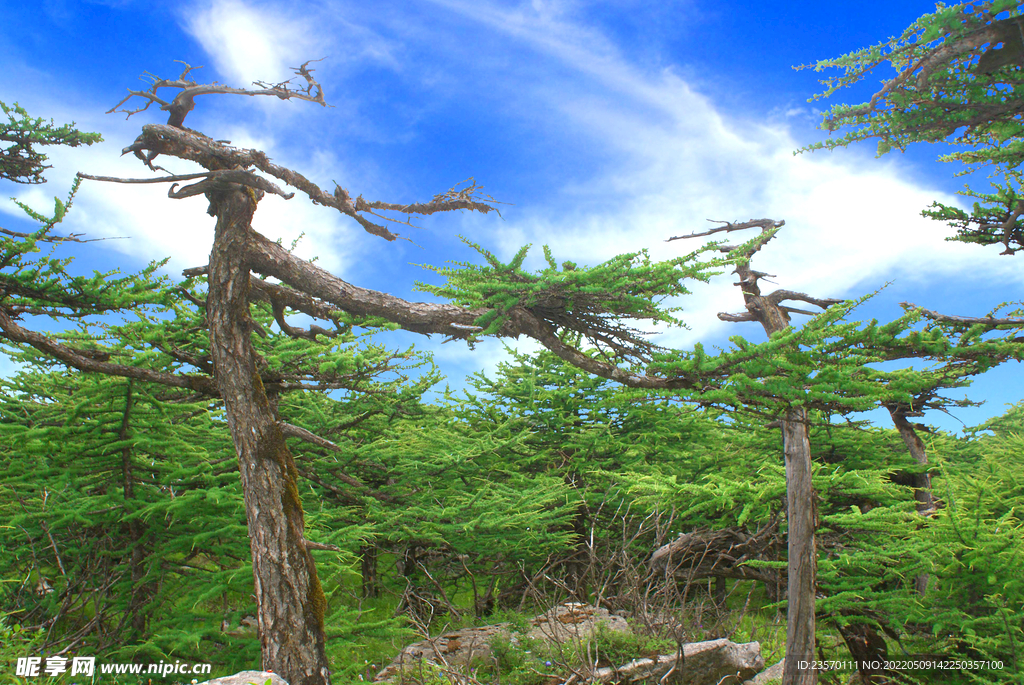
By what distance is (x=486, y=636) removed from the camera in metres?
8.34

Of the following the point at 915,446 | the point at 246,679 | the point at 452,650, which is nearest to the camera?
the point at 246,679

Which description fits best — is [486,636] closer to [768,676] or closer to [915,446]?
[768,676]

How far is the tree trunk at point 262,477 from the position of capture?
18.7ft

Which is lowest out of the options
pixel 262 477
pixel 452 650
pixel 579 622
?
pixel 452 650

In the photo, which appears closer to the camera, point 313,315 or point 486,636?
point 313,315

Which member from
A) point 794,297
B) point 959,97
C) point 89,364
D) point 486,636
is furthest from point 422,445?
point 959,97

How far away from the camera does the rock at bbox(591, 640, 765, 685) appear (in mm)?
6492

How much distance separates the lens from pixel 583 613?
8.15 metres

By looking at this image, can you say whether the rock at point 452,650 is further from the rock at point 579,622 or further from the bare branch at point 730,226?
the bare branch at point 730,226

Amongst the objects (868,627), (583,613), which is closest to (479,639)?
(583,613)

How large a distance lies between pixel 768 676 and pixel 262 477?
24.2ft

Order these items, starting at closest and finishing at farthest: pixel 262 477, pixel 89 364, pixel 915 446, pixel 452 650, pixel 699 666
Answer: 1. pixel 262 477
2. pixel 89 364
3. pixel 699 666
4. pixel 452 650
5. pixel 915 446

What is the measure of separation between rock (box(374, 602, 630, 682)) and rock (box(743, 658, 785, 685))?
6.38 ft

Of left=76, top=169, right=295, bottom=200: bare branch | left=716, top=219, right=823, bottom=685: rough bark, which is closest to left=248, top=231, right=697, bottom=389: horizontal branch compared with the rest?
left=76, top=169, right=295, bottom=200: bare branch
